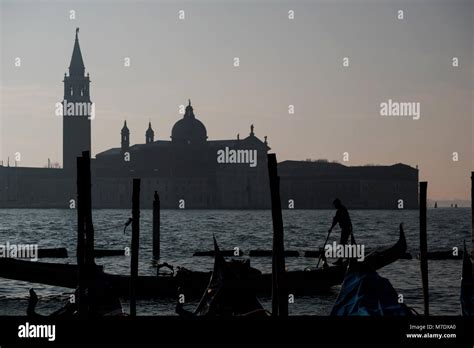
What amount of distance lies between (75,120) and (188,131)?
18.5m

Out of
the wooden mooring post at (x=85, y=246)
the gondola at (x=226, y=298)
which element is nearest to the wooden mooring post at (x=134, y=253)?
the wooden mooring post at (x=85, y=246)

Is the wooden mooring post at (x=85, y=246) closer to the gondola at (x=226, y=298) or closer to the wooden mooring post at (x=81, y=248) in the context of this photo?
the wooden mooring post at (x=81, y=248)

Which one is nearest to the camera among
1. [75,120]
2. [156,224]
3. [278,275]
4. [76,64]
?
[278,275]

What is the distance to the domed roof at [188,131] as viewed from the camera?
4700 inches

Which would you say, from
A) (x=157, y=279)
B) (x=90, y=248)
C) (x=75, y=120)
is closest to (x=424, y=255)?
(x=90, y=248)

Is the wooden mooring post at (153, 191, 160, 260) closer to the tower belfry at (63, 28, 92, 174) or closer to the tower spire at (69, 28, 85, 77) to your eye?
the tower belfry at (63, 28, 92, 174)

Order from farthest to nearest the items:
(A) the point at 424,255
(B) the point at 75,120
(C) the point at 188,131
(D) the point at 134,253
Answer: (C) the point at 188,131, (B) the point at 75,120, (D) the point at 134,253, (A) the point at 424,255

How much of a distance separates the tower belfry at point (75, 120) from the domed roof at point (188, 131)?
12.7 metres

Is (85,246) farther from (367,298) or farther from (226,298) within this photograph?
(367,298)

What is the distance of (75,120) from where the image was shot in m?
105

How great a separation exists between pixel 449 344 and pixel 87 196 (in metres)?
5.54

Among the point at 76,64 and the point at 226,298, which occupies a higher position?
the point at 76,64

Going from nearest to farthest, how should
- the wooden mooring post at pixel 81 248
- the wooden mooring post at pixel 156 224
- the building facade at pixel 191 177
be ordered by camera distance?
the wooden mooring post at pixel 81 248 < the wooden mooring post at pixel 156 224 < the building facade at pixel 191 177

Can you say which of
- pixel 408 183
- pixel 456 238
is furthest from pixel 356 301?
pixel 408 183
